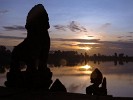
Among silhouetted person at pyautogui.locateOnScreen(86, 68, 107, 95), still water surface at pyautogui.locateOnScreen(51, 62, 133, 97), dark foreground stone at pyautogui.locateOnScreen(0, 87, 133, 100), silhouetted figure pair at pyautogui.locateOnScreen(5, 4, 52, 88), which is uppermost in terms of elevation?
silhouetted figure pair at pyautogui.locateOnScreen(5, 4, 52, 88)

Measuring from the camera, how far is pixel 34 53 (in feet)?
40.4

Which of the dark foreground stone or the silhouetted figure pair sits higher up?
the silhouetted figure pair

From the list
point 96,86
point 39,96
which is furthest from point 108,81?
point 39,96

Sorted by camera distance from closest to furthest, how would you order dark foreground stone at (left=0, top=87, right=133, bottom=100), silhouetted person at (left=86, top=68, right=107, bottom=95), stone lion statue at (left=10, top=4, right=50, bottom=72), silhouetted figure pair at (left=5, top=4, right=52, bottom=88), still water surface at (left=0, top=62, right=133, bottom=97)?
dark foreground stone at (left=0, top=87, right=133, bottom=100) → silhouetted figure pair at (left=5, top=4, right=52, bottom=88) → stone lion statue at (left=10, top=4, right=50, bottom=72) → silhouetted person at (left=86, top=68, right=107, bottom=95) → still water surface at (left=0, top=62, right=133, bottom=97)

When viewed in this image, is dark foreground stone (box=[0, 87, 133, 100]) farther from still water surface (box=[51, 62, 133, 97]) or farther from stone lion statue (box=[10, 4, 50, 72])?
still water surface (box=[51, 62, 133, 97])

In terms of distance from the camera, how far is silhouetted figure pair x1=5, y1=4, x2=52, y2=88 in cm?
1216

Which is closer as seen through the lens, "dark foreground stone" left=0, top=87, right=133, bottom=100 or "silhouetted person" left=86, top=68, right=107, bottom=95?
"dark foreground stone" left=0, top=87, right=133, bottom=100

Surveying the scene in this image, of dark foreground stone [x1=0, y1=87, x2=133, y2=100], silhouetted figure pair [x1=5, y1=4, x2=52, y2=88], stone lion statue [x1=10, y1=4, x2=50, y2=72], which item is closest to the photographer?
dark foreground stone [x1=0, y1=87, x2=133, y2=100]

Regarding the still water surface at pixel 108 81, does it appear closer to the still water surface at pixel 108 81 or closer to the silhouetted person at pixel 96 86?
the still water surface at pixel 108 81

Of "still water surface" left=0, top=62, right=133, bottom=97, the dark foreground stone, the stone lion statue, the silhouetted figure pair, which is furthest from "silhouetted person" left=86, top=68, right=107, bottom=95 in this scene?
"still water surface" left=0, top=62, right=133, bottom=97

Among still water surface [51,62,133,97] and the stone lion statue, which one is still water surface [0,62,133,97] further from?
the stone lion statue

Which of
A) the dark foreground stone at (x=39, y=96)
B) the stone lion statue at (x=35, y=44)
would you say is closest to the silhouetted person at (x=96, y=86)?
the stone lion statue at (x=35, y=44)

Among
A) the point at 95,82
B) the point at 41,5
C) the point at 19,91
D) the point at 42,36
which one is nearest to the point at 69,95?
the point at 19,91

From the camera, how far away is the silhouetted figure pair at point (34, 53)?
12.2 metres
